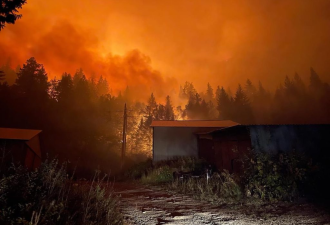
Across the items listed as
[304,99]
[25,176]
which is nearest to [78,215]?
[25,176]

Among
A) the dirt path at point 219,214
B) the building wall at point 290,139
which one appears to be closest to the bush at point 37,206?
the dirt path at point 219,214

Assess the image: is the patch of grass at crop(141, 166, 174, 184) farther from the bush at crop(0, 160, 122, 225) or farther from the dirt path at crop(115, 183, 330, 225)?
the bush at crop(0, 160, 122, 225)

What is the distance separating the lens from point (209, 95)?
97.5 m

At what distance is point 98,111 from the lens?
50.3 metres

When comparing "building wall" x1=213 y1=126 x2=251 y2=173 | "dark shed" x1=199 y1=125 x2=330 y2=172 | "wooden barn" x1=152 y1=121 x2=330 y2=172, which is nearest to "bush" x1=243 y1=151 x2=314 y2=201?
"wooden barn" x1=152 y1=121 x2=330 y2=172

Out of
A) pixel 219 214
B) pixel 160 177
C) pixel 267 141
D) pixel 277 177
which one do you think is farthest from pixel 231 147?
pixel 219 214

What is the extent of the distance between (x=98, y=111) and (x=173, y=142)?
35.5m

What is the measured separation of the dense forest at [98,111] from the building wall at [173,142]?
244 inches

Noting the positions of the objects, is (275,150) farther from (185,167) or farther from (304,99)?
(304,99)

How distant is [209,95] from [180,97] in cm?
1572

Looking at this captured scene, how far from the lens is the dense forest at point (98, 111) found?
112 feet

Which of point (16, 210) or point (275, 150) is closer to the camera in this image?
point (16, 210)

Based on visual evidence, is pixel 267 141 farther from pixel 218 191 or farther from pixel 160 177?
pixel 160 177

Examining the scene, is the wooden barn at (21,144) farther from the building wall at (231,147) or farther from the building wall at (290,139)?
the building wall at (290,139)
